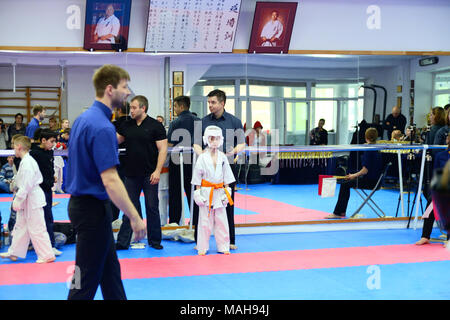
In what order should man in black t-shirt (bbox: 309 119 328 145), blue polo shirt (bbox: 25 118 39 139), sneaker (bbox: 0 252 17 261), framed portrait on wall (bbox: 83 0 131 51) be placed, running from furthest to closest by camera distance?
man in black t-shirt (bbox: 309 119 328 145) → blue polo shirt (bbox: 25 118 39 139) → framed portrait on wall (bbox: 83 0 131 51) → sneaker (bbox: 0 252 17 261)

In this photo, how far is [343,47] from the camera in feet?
25.3

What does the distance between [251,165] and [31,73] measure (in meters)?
3.22

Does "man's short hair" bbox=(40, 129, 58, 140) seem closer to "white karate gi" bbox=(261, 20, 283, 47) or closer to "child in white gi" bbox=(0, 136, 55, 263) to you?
"child in white gi" bbox=(0, 136, 55, 263)

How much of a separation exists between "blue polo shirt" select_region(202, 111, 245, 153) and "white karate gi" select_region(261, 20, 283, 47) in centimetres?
155

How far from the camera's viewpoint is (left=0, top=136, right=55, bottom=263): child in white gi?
18.1 feet

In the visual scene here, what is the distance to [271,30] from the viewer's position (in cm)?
737

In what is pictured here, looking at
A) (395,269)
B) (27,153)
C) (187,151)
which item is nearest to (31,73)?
(27,153)

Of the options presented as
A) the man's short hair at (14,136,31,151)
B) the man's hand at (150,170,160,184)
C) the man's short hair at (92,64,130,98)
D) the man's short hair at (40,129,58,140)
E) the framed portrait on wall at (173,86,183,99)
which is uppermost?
the framed portrait on wall at (173,86,183,99)

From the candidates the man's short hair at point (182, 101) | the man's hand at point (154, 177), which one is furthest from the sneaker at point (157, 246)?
the man's short hair at point (182, 101)

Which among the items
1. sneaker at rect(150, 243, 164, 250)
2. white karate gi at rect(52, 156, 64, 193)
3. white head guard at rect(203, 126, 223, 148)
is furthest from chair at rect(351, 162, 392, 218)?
white karate gi at rect(52, 156, 64, 193)

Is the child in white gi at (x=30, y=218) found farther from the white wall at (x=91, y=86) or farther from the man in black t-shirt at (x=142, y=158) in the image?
the white wall at (x=91, y=86)

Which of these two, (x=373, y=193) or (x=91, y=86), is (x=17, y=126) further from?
(x=373, y=193)

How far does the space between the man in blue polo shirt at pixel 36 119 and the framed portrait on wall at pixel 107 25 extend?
3.31 ft
